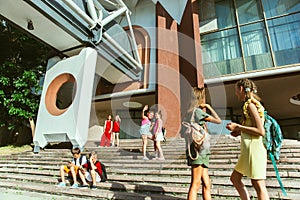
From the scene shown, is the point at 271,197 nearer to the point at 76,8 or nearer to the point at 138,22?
the point at 76,8

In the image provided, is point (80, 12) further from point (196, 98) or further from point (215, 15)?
point (215, 15)

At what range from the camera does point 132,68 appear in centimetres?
1108

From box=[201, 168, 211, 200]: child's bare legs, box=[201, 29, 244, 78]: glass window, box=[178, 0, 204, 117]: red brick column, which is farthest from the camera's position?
box=[178, 0, 204, 117]: red brick column

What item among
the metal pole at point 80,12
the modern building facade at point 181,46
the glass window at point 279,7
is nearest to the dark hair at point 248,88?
the modern building facade at point 181,46

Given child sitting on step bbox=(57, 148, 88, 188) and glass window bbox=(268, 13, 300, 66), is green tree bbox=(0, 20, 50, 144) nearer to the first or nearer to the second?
child sitting on step bbox=(57, 148, 88, 188)

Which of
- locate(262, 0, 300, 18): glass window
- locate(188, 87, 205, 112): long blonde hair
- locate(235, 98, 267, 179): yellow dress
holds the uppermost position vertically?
locate(262, 0, 300, 18): glass window

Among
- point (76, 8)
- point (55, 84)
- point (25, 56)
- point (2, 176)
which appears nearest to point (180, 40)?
point (76, 8)

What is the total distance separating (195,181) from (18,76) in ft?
36.0

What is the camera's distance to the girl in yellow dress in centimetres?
172

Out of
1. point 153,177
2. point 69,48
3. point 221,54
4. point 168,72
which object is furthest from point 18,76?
point 221,54

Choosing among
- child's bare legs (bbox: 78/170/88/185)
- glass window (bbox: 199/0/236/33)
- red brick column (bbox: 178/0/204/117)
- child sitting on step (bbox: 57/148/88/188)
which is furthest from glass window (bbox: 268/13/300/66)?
child's bare legs (bbox: 78/170/88/185)

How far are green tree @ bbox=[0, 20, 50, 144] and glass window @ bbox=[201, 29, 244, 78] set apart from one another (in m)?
8.86

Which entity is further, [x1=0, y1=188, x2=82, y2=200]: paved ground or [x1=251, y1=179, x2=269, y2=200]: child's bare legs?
[x1=0, y1=188, x2=82, y2=200]: paved ground

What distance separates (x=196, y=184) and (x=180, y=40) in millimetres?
9986
